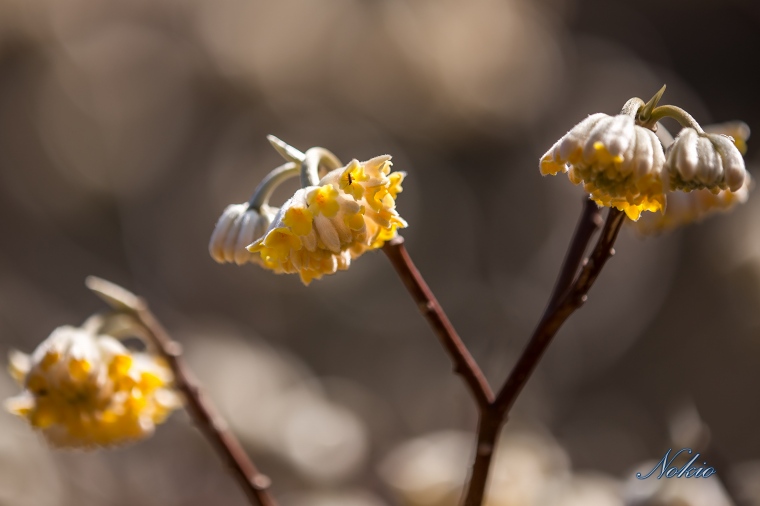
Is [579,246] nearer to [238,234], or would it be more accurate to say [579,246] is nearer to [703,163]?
[703,163]

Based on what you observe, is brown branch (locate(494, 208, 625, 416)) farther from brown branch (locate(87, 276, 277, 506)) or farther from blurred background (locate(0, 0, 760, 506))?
blurred background (locate(0, 0, 760, 506))

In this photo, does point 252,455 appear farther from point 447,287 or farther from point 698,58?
point 698,58

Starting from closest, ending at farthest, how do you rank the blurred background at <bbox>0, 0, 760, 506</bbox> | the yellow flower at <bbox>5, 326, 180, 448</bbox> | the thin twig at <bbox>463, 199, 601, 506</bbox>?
the thin twig at <bbox>463, 199, 601, 506</bbox>, the yellow flower at <bbox>5, 326, 180, 448</bbox>, the blurred background at <bbox>0, 0, 760, 506</bbox>

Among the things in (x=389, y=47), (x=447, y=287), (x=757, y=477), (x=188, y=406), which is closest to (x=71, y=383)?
(x=188, y=406)

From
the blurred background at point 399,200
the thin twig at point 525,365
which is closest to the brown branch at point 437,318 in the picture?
the thin twig at point 525,365
